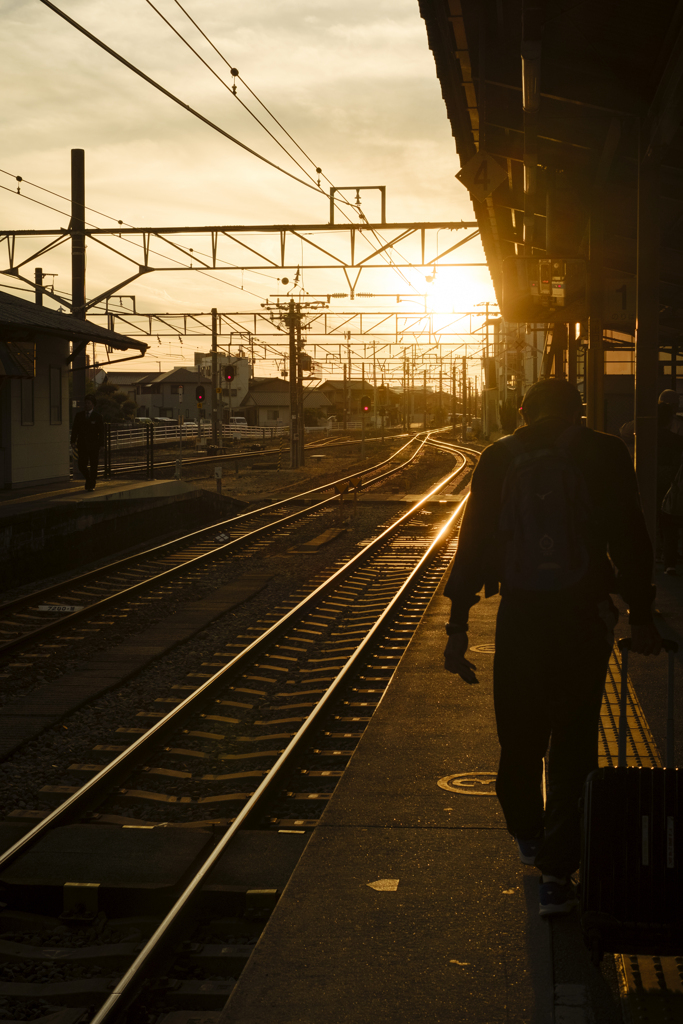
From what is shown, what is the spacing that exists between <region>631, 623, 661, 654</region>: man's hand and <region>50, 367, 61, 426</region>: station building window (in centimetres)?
1988

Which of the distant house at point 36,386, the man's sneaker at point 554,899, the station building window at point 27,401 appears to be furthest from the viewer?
the station building window at point 27,401

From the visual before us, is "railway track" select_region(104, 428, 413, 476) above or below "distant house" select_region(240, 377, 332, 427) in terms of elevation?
below

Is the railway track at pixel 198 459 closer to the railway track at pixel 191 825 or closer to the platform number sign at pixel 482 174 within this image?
the platform number sign at pixel 482 174

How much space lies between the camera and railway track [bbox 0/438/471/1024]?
3.87 m

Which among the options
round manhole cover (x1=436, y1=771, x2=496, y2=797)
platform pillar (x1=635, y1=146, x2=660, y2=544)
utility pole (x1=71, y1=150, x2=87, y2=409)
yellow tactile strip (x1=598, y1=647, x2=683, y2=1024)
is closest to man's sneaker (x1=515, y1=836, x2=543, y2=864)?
yellow tactile strip (x1=598, y1=647, x2=683, y2=1024)

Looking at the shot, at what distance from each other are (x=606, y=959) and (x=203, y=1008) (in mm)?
1343

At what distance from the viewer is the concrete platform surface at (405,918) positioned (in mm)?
3096

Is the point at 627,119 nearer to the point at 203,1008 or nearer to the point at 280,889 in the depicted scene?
the point at 280,889

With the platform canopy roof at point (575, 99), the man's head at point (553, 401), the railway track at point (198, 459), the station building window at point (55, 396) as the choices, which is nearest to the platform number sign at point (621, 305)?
the platform canopy roof at point (575, 99)

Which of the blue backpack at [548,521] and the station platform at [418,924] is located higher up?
the blue backpack at [548,521]

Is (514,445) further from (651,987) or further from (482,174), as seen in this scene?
(482,174)

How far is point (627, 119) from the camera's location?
9.41 metres

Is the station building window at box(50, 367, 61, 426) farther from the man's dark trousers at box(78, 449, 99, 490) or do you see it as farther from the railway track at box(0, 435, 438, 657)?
the railway track at box(0, 435, 438, 657)

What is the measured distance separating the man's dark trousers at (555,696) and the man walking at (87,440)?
16.6m
